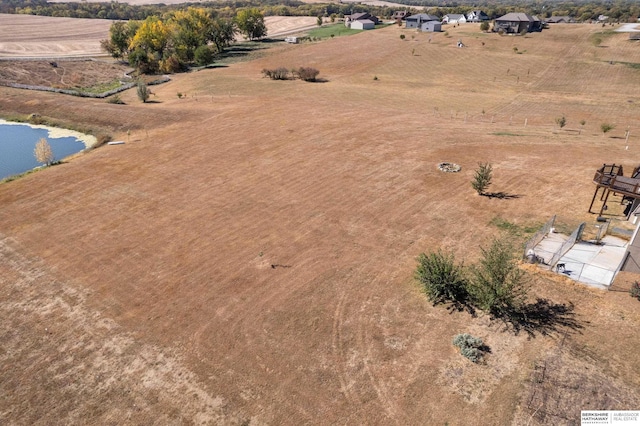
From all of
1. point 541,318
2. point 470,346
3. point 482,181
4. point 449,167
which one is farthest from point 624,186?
point 470,346

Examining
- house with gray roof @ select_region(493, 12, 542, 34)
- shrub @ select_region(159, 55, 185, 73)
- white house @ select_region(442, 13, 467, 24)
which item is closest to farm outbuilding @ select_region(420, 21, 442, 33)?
house with gray roof @ select_region(493, 12, 542, 34)

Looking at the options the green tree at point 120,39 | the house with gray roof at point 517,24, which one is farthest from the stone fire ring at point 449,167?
the house with gray roof at point 517,24

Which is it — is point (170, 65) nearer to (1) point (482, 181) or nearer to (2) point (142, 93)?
(2) point (142, 93)

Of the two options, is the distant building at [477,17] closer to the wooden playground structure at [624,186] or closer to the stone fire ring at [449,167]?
the stone fire ring at [449,167]

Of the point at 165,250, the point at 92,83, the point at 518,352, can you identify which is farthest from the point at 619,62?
the point at 92,83

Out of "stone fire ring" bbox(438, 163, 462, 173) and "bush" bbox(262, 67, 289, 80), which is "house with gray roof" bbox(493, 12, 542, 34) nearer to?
"bush" bbox(262, 67, 289, 80)
